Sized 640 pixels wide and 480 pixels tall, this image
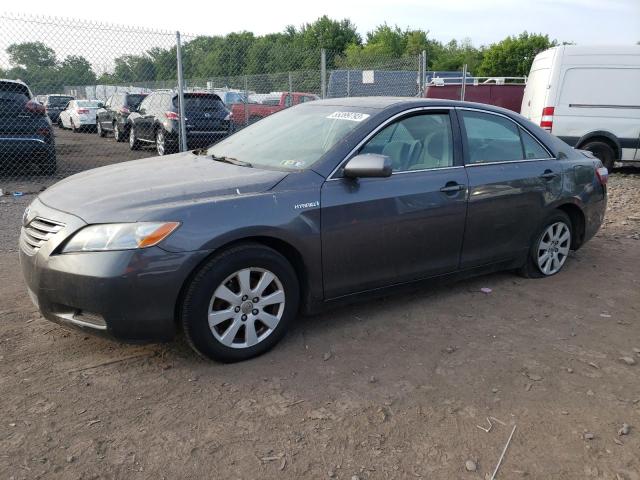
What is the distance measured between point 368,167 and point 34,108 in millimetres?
7697

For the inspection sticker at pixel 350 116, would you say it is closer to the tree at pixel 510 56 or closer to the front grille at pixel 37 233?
the front grille at pixel 37 233

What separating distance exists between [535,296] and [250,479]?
10.1ft

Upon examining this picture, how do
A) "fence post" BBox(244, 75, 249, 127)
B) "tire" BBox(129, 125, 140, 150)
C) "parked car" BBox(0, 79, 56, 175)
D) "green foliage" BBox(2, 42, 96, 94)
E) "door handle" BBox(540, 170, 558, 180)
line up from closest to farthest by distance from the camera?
1. "door handle" BBox(540, 170, 558, 180)
2. "parked car" BBox(0, 79, 56, 175)
3. "green foliage" BBox(2, 42, 96, 94)
4. "tire" BBox(129, 125, 140, 150)
5. "fence post" BBox(244, 75, 249, 127)

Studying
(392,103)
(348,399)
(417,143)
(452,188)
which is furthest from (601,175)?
(348,399)

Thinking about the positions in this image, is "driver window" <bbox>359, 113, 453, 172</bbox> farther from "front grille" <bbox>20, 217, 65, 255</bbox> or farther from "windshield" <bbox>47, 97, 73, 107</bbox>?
"windshield" <bbox>47, 97, 73, 107</bbox>

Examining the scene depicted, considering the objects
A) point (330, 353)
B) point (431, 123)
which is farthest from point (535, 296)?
point (330, 353)

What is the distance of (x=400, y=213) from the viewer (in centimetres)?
382

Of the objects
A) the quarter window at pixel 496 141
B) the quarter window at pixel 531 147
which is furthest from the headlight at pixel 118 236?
the quarter window at pixel 531 147

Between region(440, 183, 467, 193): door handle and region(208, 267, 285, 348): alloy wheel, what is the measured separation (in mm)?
1448

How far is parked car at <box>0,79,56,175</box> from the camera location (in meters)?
8.84

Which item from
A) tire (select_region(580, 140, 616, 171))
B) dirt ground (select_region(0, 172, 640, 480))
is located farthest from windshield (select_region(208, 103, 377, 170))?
tire (select_region(580, 140, 616, 171))

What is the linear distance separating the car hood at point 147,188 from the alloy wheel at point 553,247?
2645 mm

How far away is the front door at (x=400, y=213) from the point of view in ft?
11.8

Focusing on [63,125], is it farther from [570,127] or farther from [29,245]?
[29,245]
